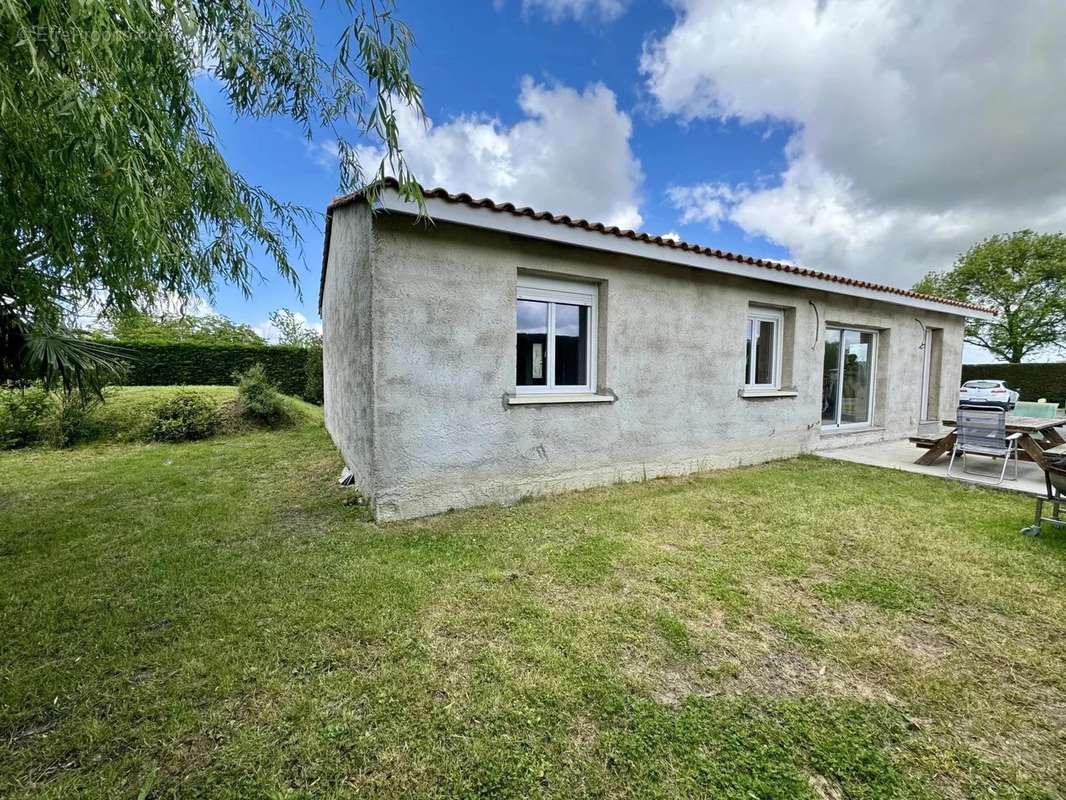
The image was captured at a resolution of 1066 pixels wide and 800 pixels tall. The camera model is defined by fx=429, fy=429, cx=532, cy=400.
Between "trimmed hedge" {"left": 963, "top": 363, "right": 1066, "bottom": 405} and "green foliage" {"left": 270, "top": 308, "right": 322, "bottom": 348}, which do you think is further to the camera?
"green foliage" {"left": 270, "top": 308, "right": 322, "bottom": 348}

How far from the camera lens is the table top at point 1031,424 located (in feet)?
24.2

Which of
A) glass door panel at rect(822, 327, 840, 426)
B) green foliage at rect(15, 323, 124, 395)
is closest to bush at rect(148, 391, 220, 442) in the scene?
green foliage at rect(15, 323, 124, 395)

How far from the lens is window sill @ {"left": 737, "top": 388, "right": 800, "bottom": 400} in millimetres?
7762

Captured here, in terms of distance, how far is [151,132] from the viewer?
2.11 metres

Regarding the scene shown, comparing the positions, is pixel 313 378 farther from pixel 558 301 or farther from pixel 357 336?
pixel 558 301

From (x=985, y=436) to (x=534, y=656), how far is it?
852 centimetres

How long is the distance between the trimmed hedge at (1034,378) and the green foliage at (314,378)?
117ft

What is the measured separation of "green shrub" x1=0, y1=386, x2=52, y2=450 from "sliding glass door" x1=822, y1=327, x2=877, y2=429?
56.2ft

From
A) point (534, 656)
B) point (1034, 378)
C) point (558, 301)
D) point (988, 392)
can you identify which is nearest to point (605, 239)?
point (558, 301)

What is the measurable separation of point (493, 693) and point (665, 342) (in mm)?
5647

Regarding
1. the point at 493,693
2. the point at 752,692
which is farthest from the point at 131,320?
the point at 752,692

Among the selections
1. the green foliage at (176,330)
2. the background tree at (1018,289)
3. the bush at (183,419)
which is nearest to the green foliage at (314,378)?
the green foliage at (176,330)

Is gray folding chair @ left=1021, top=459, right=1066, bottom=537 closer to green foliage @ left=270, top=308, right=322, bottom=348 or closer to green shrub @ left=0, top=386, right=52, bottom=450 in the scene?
green shrub @ left=0, top=386, right=52, bottom=450

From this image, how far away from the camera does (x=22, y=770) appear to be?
6.17 ft
